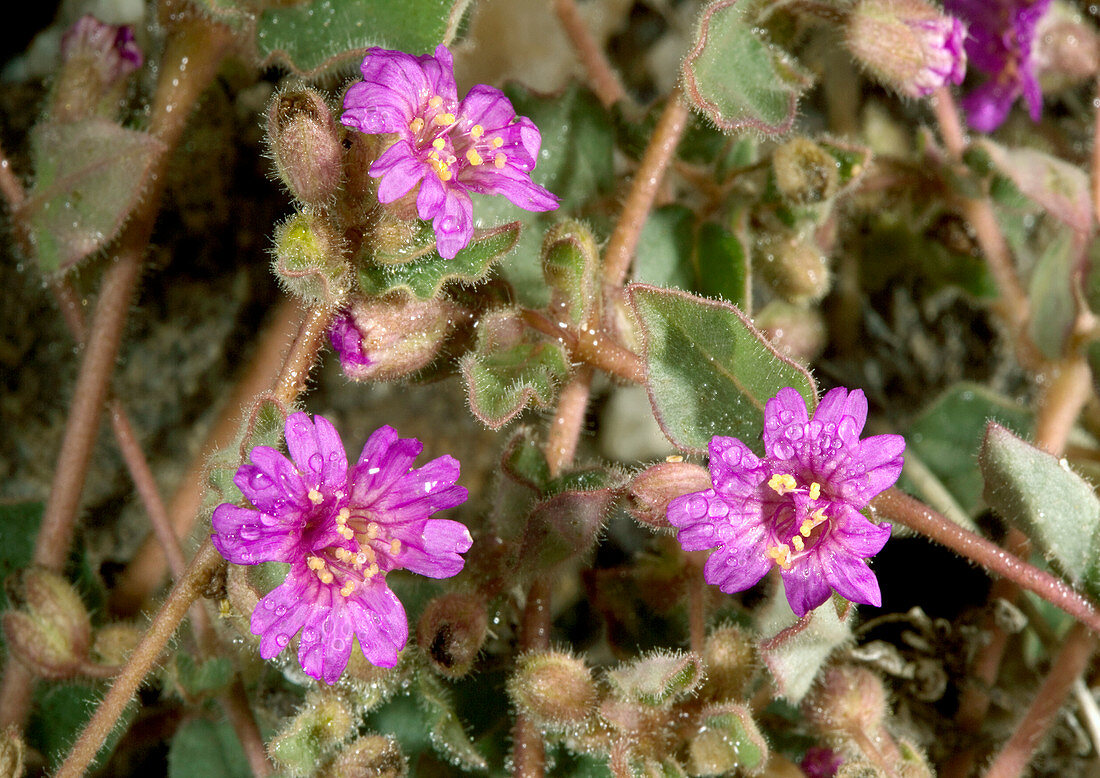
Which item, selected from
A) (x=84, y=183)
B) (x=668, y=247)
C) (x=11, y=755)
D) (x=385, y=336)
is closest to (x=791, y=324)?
(x=668, y=247)

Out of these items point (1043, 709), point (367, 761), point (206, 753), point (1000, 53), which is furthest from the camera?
point (1000, 53)

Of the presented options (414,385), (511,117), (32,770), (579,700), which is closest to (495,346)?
(414,385)

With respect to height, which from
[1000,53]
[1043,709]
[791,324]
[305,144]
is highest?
[305,144]

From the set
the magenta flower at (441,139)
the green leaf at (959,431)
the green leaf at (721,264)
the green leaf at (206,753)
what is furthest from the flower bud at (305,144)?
the green leaf at (959,431)

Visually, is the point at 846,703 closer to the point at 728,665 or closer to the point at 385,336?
the point at 728,665

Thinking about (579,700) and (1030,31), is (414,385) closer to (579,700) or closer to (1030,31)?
(579,700)

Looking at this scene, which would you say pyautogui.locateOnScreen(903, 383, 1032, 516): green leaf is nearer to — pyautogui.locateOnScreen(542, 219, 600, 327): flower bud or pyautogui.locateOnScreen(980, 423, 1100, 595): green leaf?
pyautogui.locateOnScreen(980, 423, 1100, 595): green leaf

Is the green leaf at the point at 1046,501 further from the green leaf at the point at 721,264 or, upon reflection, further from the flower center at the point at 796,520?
the green leaf at the point at 721,264
